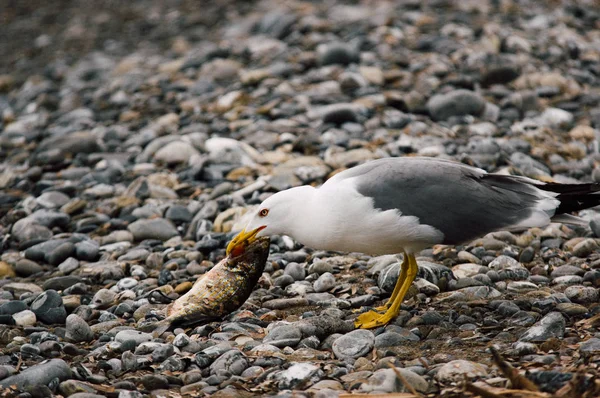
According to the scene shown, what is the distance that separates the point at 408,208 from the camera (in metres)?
5.04

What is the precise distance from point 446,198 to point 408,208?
10.3 inches

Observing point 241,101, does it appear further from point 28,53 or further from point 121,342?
point 28,53

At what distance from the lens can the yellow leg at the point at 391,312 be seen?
16.7ft

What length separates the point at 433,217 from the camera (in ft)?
16.7

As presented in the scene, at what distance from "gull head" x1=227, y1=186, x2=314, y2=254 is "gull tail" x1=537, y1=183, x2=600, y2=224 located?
5.15ft

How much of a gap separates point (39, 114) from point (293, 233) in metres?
7.03

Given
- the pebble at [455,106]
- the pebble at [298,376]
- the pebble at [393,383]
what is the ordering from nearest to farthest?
the pebble at [393,383]
the pebble at [298,376]
the pebble at [455,106]

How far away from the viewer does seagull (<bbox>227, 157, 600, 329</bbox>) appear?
16.6ft

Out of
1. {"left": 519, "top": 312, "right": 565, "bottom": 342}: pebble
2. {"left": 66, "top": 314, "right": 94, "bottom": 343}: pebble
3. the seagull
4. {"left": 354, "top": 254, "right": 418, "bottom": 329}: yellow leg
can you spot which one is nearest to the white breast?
the seagull

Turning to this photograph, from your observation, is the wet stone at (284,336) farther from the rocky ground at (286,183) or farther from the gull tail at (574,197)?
the gull tail at (574,197)

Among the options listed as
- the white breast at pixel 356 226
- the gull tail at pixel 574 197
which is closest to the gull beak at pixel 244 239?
the white breast at pixel 356 226

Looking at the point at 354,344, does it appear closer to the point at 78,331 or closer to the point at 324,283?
the point at 324,283

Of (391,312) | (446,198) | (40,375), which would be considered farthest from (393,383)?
(40,375)

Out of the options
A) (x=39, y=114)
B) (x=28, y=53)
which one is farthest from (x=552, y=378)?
(x=28, y=53)
